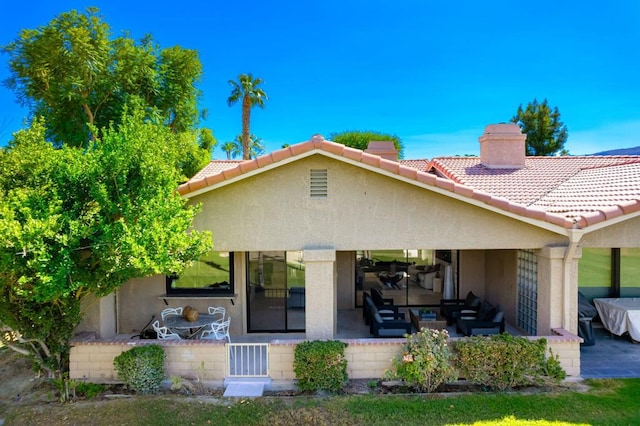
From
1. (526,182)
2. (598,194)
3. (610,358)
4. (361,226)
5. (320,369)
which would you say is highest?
(526,182)

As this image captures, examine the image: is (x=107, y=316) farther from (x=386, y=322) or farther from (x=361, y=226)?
(x=386, y=322)

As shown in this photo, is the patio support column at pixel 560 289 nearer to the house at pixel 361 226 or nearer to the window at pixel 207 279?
the house at pixel 361 226

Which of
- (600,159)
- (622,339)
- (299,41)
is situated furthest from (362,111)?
(622,339)

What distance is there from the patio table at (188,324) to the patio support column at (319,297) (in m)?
3.13

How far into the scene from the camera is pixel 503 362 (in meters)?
8.72

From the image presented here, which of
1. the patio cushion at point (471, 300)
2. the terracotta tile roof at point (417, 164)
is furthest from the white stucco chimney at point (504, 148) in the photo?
the patio cushion at point (471, 300)

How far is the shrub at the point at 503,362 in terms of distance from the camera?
8.71m

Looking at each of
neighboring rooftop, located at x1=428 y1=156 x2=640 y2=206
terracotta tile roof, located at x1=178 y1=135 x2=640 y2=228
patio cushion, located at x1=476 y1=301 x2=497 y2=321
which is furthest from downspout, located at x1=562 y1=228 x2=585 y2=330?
patio cushion, located at x1=476 y1=301 x2=497 y2=321

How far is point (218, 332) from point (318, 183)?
5.27 meters

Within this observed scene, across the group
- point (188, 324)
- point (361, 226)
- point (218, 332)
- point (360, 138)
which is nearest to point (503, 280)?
point (361, 226)

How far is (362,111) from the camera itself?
4747cm

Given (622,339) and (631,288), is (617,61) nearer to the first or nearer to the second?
(631,288)

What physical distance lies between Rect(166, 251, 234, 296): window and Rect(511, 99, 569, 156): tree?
4854 centimetres

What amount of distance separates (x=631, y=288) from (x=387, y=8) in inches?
666
